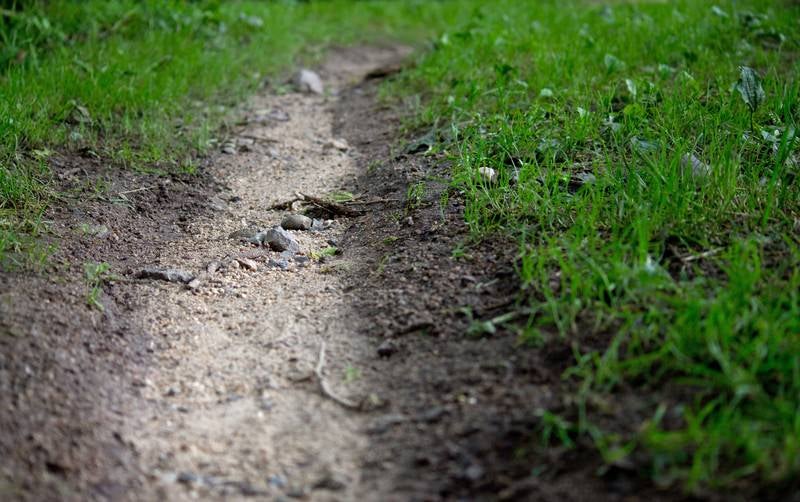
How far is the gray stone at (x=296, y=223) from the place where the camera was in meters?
3.61

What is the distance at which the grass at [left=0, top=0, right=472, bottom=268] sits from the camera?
3.80m

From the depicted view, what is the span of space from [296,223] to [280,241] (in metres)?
0.20

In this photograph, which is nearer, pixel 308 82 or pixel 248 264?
pixel 248 264

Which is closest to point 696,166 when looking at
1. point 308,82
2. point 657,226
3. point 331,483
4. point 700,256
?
point 657,226

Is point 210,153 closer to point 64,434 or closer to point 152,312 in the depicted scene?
point 152,312

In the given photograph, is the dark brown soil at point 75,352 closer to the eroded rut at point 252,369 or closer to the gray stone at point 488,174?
the eroded rut at point 252,369

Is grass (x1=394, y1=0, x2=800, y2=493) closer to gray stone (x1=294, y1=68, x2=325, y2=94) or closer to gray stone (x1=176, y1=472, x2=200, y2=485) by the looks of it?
gray stone (x1=294, y1=68, x2=325, y2=94)

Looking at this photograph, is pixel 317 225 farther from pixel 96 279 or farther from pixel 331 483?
pixel 331 483

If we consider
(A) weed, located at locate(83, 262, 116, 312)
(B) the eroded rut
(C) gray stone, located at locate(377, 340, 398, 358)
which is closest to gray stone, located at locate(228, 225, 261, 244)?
(B) the eroded rut

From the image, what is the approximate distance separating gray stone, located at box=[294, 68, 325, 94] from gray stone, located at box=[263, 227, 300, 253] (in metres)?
2.40

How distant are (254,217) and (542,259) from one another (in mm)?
1565

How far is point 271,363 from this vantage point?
2.68 m

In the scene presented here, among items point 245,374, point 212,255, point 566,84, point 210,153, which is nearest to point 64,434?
point 245,374

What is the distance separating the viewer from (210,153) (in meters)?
4.36
